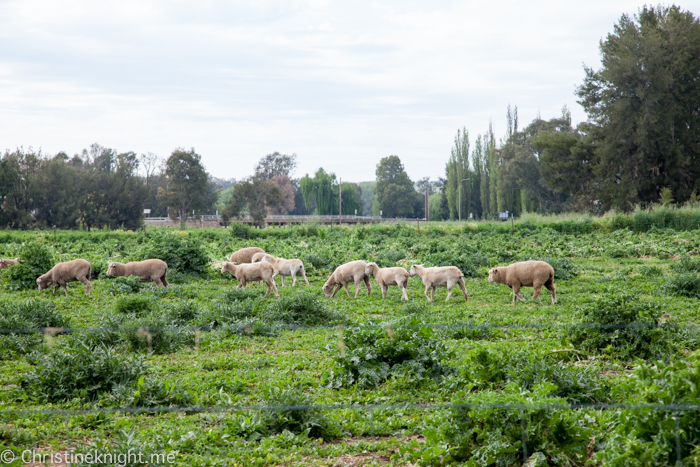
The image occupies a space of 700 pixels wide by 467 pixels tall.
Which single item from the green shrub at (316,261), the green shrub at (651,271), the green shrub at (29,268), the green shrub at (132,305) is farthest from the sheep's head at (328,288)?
the green shrub at (651,271)

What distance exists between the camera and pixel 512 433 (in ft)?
15.4

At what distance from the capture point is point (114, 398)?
6.50 meters

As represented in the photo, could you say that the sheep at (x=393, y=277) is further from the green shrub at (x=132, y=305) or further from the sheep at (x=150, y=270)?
the sheep at (x=150, y=270)

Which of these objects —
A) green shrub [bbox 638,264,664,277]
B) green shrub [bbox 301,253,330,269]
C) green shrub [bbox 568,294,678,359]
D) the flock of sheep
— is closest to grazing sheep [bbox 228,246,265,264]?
green shrub [bbox 301,253,330,269]

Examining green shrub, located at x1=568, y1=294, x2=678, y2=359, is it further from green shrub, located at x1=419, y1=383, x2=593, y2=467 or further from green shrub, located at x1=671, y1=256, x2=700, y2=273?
green shrub, located at x1=671, y1=256, x2=700, y2=273

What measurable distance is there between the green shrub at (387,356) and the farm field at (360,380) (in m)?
0.02

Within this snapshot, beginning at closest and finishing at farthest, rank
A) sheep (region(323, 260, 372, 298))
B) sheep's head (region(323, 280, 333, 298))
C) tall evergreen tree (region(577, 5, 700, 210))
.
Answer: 1. sheep (region(323, 260, 372, 298))
2. sheep's head (region(323, 280, 333, 298))
3. tall evergreen tree (region(577, 5, 700, 210))

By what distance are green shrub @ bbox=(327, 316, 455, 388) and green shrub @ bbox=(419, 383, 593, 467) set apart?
2.16 metres

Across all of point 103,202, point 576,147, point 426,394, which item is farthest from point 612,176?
point 103,202

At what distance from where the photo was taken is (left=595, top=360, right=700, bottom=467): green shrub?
3514 mm

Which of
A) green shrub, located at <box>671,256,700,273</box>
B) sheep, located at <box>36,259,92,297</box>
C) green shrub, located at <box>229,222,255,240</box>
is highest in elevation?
green shrub, located at <box>229,222,255,240</box>

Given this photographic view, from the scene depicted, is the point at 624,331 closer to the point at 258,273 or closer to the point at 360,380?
the point at 360,380

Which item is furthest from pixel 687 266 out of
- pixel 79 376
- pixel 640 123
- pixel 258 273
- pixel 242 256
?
pixel 640 123

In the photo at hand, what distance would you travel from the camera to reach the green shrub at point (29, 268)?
54.6 ft
